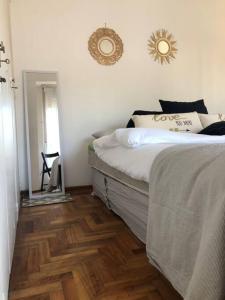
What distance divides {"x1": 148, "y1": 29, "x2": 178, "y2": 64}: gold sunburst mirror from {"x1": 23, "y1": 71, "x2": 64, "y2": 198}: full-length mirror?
1241 mm

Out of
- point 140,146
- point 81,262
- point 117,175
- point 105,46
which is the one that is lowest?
point 81,262

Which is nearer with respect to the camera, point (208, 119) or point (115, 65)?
point (208, 119)

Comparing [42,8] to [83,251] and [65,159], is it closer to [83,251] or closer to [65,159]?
[65,159]

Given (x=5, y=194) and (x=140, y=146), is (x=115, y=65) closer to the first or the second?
(x=140, y=146)

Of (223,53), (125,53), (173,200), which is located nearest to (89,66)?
(125,53)

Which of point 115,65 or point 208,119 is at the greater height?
point 115,65

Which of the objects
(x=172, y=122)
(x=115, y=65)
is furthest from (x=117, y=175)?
(x=115, y=65)

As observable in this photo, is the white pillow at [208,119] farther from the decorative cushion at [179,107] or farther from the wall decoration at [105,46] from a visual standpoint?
the wall decoration at [105,46]

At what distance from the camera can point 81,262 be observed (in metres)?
1.58

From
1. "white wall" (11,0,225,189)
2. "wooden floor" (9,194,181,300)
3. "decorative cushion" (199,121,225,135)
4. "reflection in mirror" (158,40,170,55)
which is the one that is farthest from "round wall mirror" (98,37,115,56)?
"wooden floor" (9,194,181,300)

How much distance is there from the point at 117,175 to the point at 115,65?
1619mm

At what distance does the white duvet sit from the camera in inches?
63.9

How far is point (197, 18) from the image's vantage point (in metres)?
3.48

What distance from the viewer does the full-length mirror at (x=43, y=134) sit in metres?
2.94
